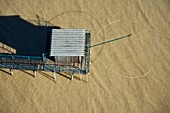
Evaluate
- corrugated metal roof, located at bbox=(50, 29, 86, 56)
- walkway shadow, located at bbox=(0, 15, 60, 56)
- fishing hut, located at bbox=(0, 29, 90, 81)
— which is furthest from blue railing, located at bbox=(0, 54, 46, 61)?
corrugated metal roof, located at bbox=(50, 29, 86, 56)

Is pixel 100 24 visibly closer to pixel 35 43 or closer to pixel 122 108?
pixel 35 43

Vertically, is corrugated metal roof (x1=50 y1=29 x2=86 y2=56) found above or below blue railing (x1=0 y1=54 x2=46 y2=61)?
above

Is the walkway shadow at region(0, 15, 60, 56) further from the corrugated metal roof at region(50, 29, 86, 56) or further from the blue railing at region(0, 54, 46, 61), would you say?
the corrugated metal roof at region(50, 29, 86, 56)

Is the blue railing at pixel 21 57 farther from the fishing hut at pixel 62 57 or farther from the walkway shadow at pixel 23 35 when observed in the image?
the walkway shadow at pixel 23 35

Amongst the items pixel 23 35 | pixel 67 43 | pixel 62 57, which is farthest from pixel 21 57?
pixel 67 43

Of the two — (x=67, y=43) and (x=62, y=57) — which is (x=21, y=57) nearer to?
(x=62, y=57)

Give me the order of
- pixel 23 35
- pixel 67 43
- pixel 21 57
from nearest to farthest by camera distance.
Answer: pixel 67 43
pixel 21 57
pixel 23 35
